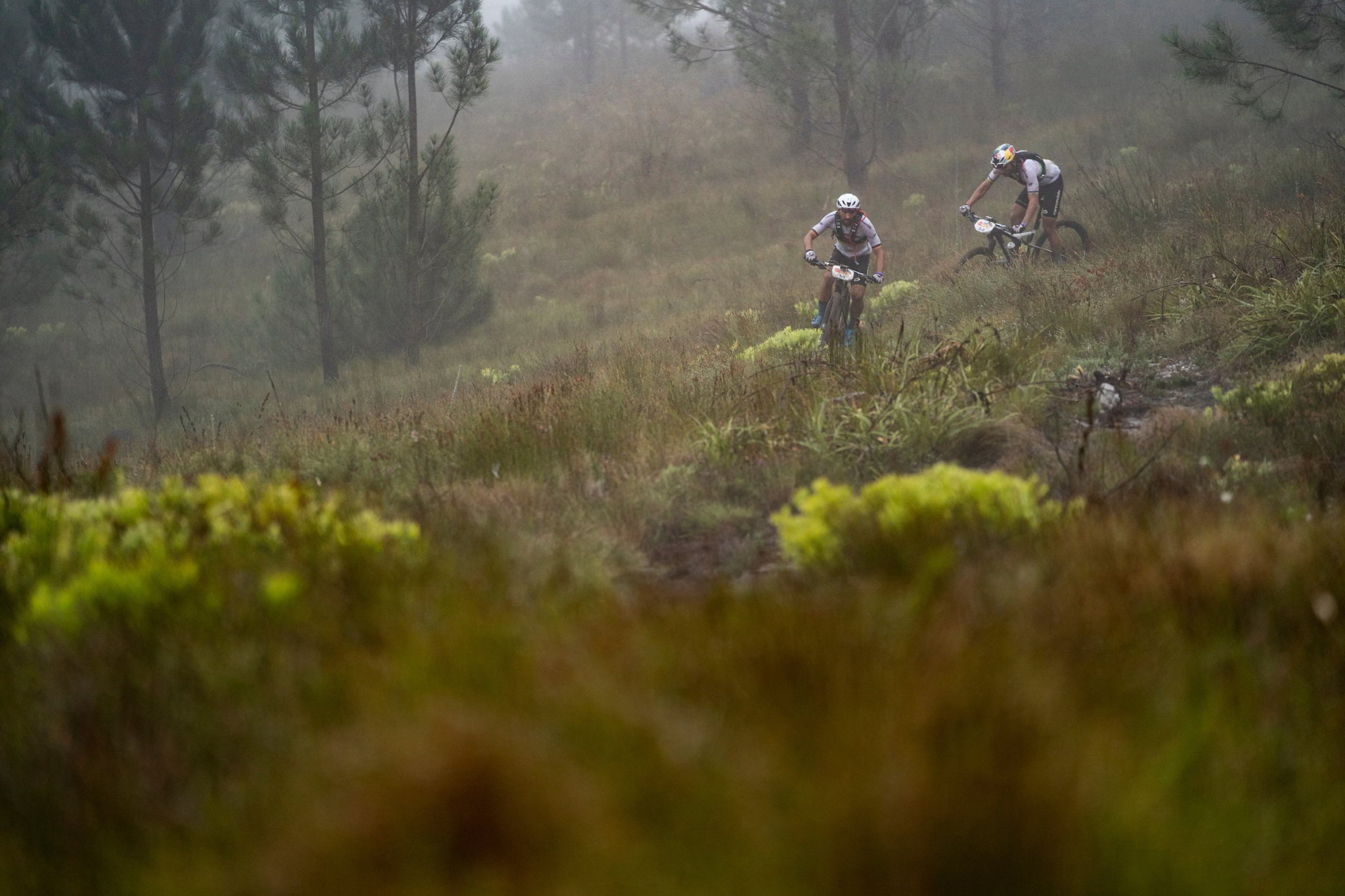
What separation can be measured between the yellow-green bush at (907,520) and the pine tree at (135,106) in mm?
16421

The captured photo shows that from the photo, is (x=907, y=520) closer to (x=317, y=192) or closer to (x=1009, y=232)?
(x=1009, y=232)

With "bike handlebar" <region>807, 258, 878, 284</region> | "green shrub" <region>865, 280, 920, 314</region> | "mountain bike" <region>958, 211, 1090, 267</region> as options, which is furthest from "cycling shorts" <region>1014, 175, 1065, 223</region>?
"bike handlebar" <region>807, 258, 878, 284</region>

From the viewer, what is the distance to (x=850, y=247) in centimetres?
1041

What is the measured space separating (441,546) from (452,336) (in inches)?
637

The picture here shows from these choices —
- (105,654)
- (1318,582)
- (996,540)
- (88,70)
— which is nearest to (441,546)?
(105,654)

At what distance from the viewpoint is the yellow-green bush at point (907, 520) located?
7.86 feet

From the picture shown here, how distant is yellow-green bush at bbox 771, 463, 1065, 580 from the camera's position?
2.40m

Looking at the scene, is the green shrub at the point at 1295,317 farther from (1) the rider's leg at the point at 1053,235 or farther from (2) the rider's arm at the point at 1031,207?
(2) the rider's arm at the point at 1031,207

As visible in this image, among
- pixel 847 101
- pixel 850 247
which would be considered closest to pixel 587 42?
pixel 847 101

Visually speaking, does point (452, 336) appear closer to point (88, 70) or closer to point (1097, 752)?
point (88, 70)

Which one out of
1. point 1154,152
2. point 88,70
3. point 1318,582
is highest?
point 88,70

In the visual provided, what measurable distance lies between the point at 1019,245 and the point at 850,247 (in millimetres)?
2857

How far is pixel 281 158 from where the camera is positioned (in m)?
15.8

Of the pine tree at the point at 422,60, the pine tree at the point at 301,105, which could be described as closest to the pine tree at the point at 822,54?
the pine tree at the point at 422,60
